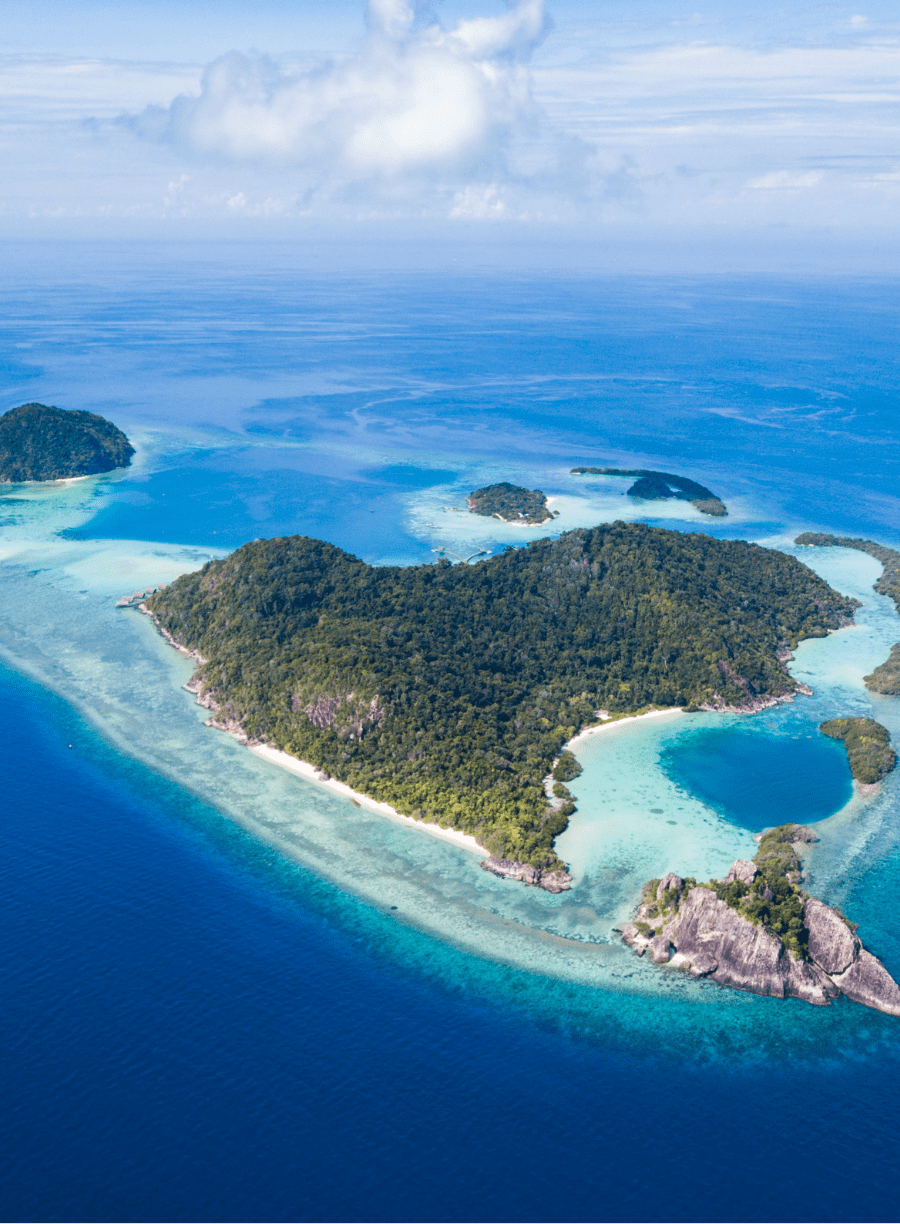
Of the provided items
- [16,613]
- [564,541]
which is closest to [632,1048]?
[564,541]

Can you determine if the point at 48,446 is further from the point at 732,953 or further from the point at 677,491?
the point at 732,953

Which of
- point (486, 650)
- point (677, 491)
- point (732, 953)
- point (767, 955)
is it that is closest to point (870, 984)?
point (767, 955)

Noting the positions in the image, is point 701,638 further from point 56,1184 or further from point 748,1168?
point 56,1184

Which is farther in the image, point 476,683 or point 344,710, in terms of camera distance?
point 476,683

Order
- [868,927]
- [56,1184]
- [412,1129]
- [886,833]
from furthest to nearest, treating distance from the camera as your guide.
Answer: [886,833] → [868,927] → [412,1129] → [56,1184]

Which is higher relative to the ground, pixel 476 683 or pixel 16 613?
pixel 476 683

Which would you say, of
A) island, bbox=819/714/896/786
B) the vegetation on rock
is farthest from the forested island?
island, bbox=819/714/896/786

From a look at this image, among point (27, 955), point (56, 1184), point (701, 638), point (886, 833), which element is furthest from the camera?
point (701, 638)
